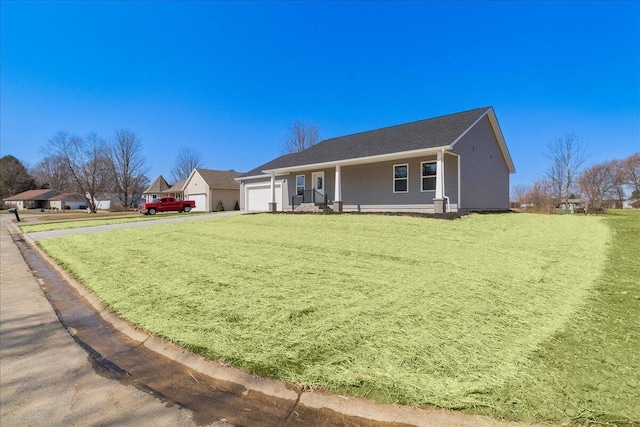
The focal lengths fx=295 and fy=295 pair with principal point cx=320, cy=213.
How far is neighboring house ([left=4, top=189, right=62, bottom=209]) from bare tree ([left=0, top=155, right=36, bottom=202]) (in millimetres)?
3028

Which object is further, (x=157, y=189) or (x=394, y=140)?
(x=157, y=189)

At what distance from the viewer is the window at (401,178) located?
14867 millimetres

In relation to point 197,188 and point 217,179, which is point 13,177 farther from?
point 217,179

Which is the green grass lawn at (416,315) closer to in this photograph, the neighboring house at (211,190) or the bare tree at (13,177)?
the neighboring house at (211,190)

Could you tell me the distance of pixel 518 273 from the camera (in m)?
5.05

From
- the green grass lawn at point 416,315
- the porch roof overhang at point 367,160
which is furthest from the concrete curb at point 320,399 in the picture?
the porch roof overhang at point 367,160

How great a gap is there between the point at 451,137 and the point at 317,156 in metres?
8.27

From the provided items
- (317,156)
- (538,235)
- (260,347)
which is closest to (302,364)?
(260,347)

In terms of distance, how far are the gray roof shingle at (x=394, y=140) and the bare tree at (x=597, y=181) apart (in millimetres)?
27243

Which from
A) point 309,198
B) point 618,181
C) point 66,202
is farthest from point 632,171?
point 66,202

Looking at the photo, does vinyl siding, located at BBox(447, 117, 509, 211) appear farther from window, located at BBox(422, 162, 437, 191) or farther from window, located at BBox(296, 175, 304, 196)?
window, located at BBox(296, 175, 304, 196)

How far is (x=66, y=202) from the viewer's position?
210 ft

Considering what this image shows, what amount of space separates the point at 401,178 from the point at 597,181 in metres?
39.1

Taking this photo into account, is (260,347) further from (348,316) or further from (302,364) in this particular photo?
(348,316)
